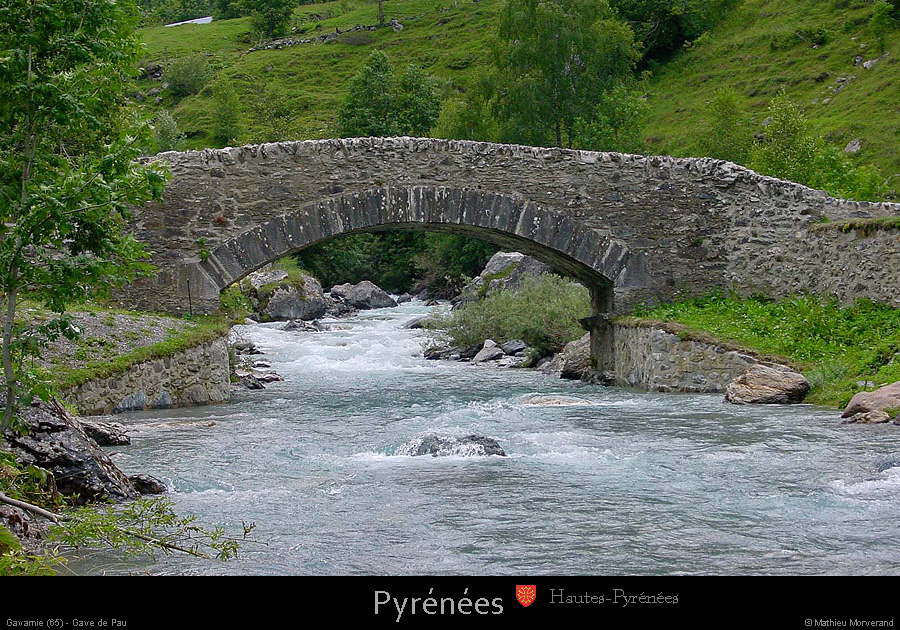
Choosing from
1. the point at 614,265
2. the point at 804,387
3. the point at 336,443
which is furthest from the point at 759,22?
the point at 336,443

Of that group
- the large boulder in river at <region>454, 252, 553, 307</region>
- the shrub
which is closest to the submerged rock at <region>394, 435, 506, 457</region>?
the large boulder in river at <region>454, 252, 553, 307</region>

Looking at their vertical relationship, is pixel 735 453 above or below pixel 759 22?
below

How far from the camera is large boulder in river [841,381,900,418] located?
408 inches

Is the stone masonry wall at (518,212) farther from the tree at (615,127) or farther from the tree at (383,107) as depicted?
the tree at (383,107)

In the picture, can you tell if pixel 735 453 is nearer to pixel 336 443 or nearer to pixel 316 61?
pixel 336 443

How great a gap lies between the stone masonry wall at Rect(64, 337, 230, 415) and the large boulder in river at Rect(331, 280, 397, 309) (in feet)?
67.7

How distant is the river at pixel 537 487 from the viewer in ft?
19.0

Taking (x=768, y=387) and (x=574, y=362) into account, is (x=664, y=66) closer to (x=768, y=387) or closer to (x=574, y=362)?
(x=574, y=362)

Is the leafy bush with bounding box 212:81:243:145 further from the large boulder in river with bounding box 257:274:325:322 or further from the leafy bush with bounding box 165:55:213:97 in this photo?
the large boulder in river with bounding box 257:274:325:322

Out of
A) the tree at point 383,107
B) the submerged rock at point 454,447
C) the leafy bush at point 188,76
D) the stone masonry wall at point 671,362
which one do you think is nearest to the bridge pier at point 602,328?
the stone masonry wall at point 671,362

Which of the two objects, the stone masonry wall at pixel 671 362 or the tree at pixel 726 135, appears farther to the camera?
the tree at pixel 726 135
